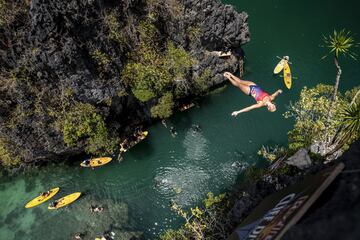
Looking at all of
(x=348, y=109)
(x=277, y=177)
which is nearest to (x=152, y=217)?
(x=277, y=177)

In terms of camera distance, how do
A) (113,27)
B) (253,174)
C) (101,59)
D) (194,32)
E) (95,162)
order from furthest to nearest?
(194,32) → (95,162) → (113,27) → (101,59) → (253,174)

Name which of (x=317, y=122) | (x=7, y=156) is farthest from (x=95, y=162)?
(x=317, y=122)

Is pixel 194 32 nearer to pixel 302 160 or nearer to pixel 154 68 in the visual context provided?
pixel 154 68

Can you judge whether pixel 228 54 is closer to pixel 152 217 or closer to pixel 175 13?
pixel 175 13

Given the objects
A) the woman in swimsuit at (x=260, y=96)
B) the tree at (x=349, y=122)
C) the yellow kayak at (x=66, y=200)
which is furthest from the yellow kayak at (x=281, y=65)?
the yellow kayak at (x=66, y=200)

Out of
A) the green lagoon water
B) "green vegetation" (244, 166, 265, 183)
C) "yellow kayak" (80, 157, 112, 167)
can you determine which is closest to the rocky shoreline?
"green vegetation" (244, 166, 265, 183)

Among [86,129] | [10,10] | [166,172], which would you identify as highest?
[10,10]

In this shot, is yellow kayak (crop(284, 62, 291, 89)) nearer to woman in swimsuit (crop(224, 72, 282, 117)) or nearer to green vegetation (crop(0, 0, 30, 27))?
woman in swimsuit (crop(224, 72, 282, 117))
